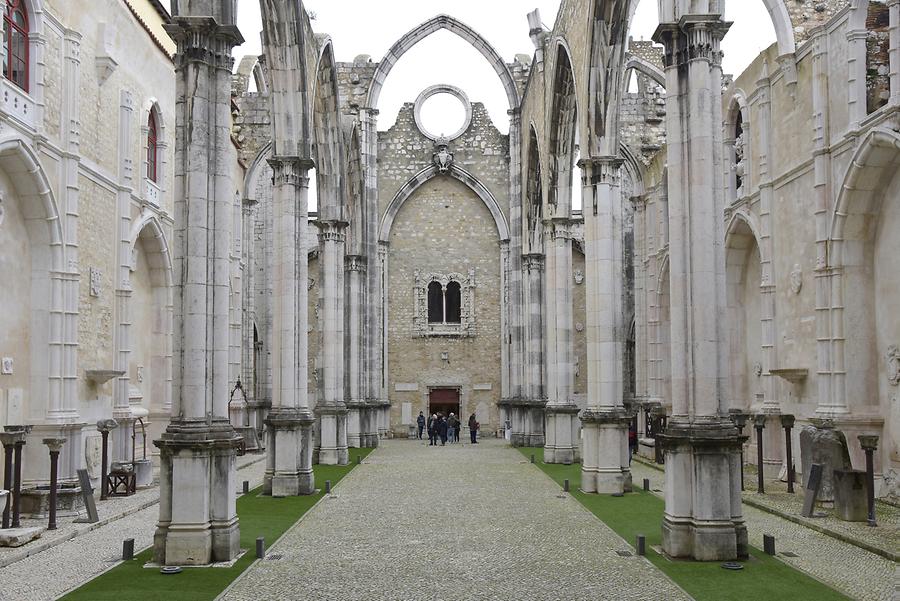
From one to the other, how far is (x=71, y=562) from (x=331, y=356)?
11707mm

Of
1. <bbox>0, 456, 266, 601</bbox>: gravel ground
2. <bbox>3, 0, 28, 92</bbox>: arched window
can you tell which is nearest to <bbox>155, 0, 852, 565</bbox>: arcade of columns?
<bbox>0, 456, 266, 601</bbox>: gravel ground

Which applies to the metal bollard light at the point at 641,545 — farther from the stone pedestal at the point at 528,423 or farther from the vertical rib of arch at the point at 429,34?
the vertical rib of arch at the point at 429,34

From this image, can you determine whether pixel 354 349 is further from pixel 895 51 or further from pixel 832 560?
pixel 832 560

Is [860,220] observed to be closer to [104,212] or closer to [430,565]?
[430,565]

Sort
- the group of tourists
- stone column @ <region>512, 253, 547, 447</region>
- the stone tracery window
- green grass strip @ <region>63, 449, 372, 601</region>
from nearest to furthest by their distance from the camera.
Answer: green grass strip @ <region>63, 449, 372, 601</region> → stone column @ <region>512, 253, 547, 447</region> → the group of tourists → the stone tracery window

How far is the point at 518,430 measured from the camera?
2812 cm

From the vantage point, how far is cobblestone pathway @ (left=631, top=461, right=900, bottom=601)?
8133 mm

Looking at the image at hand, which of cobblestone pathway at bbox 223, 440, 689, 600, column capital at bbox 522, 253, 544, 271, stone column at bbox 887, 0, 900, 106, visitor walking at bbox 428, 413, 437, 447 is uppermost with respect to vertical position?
stone column at bbox 887, 0, 900, 106

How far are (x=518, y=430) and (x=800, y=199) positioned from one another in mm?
13736

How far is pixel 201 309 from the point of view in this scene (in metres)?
9.84

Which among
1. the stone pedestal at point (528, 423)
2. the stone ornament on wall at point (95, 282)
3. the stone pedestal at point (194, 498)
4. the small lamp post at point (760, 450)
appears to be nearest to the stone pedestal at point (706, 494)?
the stone pedestal at point (194, 498)

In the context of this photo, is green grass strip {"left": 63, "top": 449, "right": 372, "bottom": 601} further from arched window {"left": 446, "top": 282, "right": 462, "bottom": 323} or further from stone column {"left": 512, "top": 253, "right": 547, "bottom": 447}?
arched window {"left": 446, "top": 282, "right": 462, "bottom": 323}

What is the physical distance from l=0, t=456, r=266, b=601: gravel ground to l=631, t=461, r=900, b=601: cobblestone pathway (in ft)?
21.5

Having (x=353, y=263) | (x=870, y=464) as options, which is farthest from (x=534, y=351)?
(x=870, y=464)
